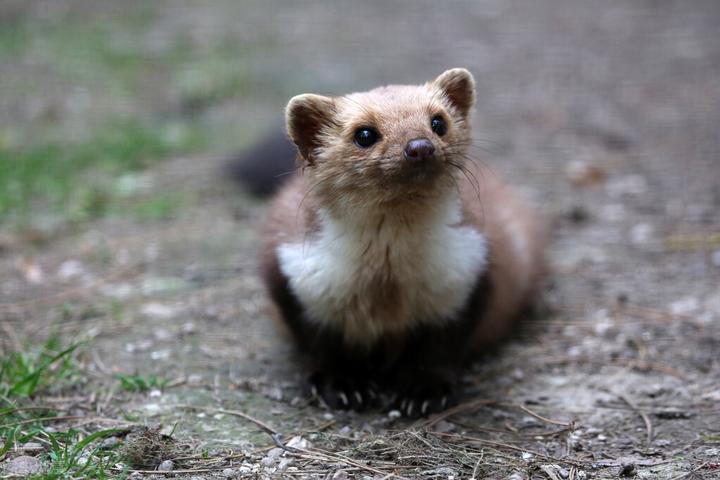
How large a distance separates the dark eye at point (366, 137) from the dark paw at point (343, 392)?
1232 millimetres

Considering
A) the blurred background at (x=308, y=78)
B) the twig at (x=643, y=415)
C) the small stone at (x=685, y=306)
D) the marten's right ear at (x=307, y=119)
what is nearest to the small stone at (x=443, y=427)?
the twig at (x=643, y=415)

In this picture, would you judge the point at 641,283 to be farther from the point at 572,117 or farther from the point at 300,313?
the point at 572,117

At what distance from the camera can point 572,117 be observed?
331 inches

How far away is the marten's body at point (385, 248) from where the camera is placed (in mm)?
3654

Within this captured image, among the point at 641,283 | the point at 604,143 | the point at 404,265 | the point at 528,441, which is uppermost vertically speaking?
the point at 604,143

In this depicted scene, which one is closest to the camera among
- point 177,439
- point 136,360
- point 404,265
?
point 177,439

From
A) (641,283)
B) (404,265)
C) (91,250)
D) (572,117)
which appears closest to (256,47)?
(572,117)

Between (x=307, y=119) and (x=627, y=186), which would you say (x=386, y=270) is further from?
(x=627, y=186)

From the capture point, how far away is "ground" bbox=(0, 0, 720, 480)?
3.57 meters

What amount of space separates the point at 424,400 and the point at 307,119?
1474 mm

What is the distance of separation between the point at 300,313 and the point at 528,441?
48.8 inches

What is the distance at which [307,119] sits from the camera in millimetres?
3883

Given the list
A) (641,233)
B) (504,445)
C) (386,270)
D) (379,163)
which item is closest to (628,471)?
(504,445)

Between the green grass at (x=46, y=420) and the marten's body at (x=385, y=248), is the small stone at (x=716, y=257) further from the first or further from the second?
the green grass at (x=46, y=420)
